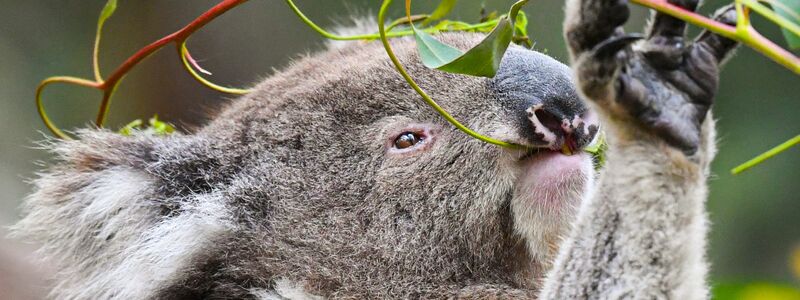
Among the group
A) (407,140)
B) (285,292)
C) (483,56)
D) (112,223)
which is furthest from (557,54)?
(483,56)

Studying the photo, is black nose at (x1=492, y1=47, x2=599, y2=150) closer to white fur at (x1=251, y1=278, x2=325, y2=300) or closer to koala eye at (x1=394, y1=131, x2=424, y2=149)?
koala eye at (x1=394, y1=131, x2=424, y2=149)

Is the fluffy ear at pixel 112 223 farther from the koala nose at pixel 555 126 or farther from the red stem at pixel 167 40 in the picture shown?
the koala nose at pixel 555 126

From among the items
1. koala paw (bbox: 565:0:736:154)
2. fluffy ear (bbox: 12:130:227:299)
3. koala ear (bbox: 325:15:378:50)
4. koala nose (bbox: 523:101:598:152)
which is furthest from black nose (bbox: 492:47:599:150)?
koala ear (bbox: 325:15:378:50)

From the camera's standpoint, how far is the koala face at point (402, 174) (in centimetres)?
261

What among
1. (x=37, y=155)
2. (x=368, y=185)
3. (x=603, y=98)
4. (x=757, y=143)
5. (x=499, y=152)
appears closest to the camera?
(x=603, y=98)

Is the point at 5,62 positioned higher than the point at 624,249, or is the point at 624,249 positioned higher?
the point at 5,62

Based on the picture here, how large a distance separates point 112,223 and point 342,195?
0.70m

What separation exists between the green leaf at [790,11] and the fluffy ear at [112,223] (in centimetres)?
173

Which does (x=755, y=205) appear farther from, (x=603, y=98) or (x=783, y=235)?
(x=603, y=98)

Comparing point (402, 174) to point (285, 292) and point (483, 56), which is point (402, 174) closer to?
point (285, 292)

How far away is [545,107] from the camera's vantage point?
254 cm

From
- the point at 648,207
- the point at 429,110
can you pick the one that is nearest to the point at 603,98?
the point at 648,207

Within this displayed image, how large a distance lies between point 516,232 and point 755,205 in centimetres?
587

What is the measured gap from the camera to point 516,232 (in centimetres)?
269
